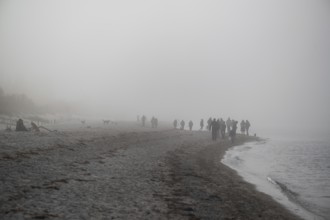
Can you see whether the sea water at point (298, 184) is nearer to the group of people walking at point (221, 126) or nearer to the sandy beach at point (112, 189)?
the sandy beach at point (112, 189)

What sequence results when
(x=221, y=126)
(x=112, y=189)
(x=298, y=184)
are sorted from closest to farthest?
(x=112, y=189)
(x=298, y=184)
(x=221, y=126)

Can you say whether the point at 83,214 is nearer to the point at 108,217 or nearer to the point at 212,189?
the point at 108,217

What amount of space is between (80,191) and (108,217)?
291 cm

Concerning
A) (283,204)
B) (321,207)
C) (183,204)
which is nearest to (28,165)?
(183,204)

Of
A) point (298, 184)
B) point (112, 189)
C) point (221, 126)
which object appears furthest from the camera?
point (221, 126)

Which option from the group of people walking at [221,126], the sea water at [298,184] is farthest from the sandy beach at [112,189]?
the group of people walking at [221,126]

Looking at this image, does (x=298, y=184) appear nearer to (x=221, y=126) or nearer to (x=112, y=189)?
(x=112, y=189)

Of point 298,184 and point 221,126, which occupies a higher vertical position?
point 221,126

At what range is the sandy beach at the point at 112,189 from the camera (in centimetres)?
1047

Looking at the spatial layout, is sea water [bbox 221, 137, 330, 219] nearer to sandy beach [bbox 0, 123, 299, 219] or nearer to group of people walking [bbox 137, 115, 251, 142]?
sandy beach [bbox 0, 123, 299, 219]

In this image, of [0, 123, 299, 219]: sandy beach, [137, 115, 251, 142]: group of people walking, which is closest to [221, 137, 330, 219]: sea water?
[0, 123, 299, 219]: sandy beach

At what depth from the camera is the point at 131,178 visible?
1617 centimetres

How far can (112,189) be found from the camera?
13531 millimetres

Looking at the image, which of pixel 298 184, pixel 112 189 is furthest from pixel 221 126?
pixel 112 189
